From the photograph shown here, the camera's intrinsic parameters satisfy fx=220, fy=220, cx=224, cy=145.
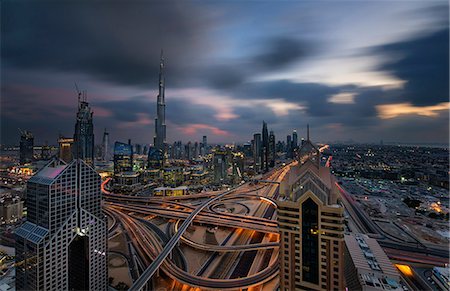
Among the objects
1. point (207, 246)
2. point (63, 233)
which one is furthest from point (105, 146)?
point (63, 233)

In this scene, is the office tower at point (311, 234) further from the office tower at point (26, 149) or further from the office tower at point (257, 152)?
the office tower at point (26, 149)

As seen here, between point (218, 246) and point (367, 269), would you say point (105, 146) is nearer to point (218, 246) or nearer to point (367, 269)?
point (218, 246)

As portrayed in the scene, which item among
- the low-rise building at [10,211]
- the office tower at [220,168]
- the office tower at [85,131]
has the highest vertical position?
the office tower at [85,131]

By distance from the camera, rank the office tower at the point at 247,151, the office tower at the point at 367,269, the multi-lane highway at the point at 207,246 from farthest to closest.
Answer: the office tower at the point at 247,151 < the multi-lane highway at the point at 207,246 < the office tower at the point at 367,269

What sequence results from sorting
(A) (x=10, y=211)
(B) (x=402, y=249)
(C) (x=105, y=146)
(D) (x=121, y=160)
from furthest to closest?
(C) (x=105, y=146) → (D) (x=121, y=160) → (A) (x=10, y=211) → (B) (x=402, y=249)

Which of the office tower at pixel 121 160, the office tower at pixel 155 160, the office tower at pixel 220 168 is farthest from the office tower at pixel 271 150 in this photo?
the office tower at pixel 121 160

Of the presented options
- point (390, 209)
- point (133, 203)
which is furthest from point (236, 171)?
point (390, 209)

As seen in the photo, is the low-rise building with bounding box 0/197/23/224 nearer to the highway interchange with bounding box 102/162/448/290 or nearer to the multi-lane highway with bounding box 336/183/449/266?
the highway interchange with bounding box 102/162/448/290
